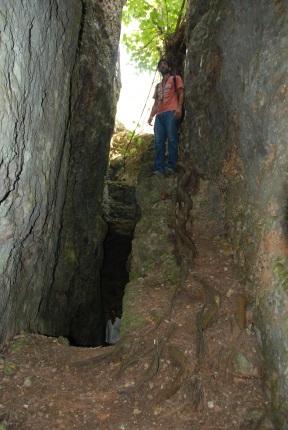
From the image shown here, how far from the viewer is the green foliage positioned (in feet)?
29.3

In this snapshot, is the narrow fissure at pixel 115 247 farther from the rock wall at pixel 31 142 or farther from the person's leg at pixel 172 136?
the rock wall at pixel 31 142

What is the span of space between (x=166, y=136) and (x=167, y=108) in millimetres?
628

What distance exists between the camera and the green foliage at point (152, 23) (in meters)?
8.93

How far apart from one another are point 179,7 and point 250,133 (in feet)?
17.8

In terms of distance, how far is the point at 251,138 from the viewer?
516 cm

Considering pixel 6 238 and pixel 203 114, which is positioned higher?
pixel 203 114

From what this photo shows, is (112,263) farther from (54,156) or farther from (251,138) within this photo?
(251,138)

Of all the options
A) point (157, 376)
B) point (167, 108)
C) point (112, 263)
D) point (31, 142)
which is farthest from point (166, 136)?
point (157, 376)

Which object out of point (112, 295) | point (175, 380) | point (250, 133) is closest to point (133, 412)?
point (175, 380)

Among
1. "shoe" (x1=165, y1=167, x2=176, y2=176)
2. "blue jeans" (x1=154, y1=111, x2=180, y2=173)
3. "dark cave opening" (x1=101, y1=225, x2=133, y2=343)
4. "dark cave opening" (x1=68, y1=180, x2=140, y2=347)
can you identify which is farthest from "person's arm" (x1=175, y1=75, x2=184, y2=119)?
"dark cave opening" (x1=101, y1=225, x2=133, y2=343)

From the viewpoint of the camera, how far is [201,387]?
3.90 meters

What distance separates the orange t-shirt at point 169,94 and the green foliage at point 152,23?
240 centimetres

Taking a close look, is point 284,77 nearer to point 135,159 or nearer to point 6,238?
point 6,238

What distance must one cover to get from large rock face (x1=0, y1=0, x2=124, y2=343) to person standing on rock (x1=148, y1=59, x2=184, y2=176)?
3.52 ft
